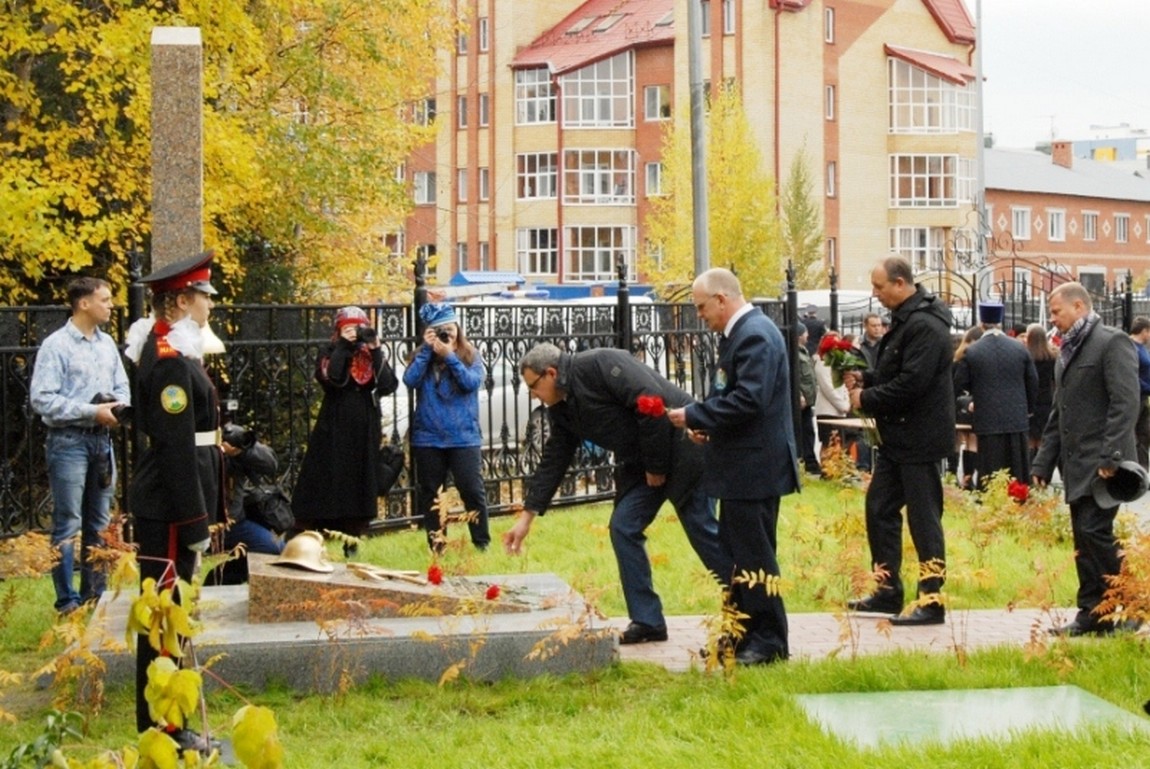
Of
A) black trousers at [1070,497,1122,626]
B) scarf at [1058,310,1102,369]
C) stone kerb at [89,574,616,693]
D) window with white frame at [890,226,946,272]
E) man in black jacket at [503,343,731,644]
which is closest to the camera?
stone kerb at [89,574,616,693]

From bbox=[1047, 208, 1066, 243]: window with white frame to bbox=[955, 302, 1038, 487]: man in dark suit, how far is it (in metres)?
67.0

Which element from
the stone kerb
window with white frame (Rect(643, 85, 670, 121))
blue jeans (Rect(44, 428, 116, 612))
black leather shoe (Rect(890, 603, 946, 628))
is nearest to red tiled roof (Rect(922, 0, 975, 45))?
window with white frame (Rect(643, 85, 670, 121))

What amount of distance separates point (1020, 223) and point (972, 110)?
8246mm

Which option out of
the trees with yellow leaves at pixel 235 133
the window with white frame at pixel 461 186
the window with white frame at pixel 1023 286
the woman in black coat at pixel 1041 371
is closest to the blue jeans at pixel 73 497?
the trees with yellow leaves at pixel 235 133

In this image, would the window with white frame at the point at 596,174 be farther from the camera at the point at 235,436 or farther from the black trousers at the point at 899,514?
the camera at the point at 235,436

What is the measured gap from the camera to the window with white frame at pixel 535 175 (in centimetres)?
7069

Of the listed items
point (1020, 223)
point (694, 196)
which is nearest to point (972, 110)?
point (1020, 223)

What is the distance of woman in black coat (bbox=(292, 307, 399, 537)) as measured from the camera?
468 inches

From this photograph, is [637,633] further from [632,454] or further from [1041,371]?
[1041,371]

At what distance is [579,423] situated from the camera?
8.99 meters

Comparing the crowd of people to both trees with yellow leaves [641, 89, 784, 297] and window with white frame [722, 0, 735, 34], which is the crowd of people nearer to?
trees with yellow leaves [641, 89, 784, 297]

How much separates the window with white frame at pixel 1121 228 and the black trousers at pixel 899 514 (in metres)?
77.9

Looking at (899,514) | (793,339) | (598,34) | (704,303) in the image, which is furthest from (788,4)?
(704,303)

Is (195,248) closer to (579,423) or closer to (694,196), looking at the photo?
(579,423)
